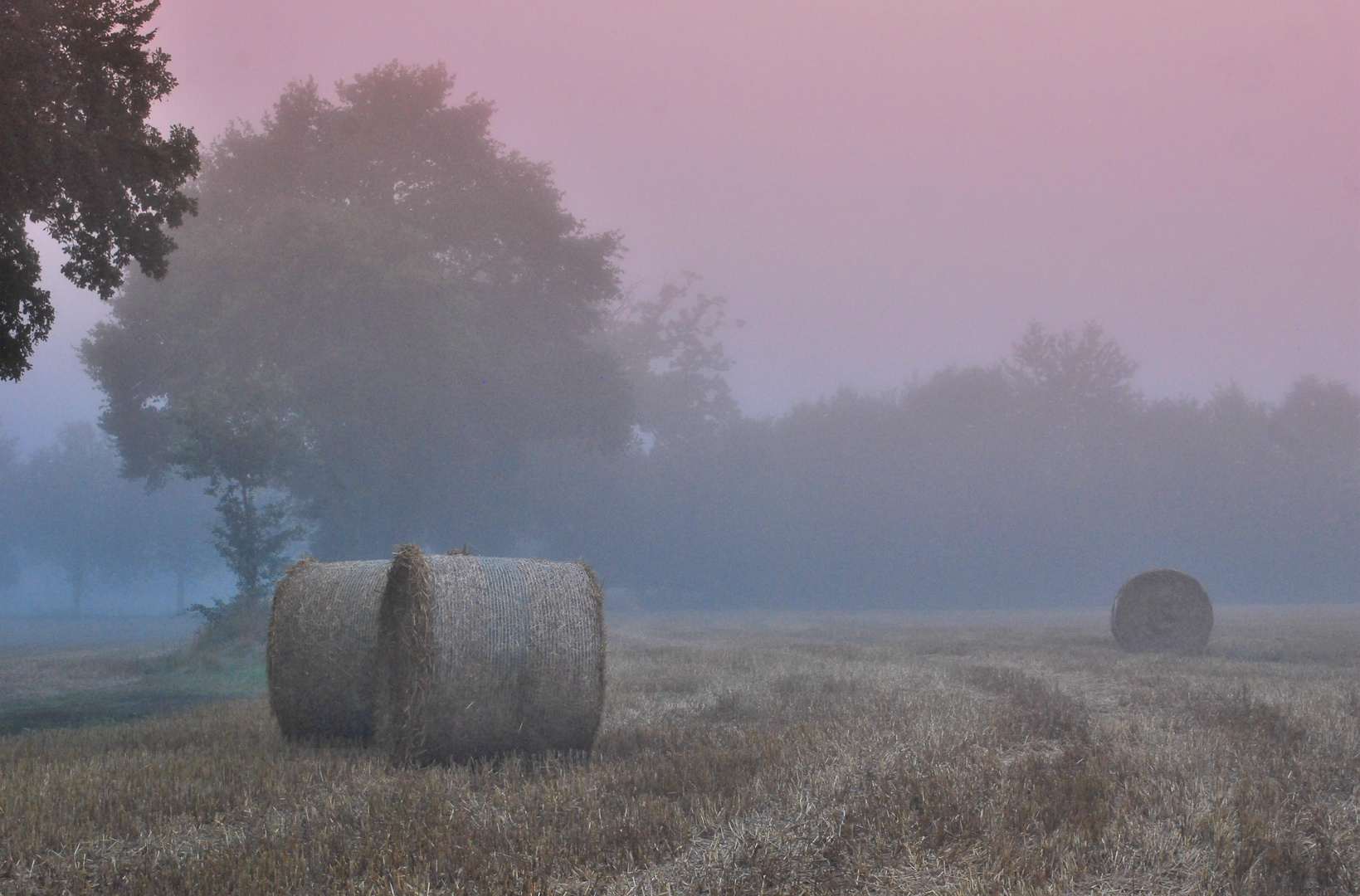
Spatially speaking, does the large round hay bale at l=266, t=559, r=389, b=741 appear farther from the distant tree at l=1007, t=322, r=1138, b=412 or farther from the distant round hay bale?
the distant tree at l=1007, t=322, r=1138, b=412

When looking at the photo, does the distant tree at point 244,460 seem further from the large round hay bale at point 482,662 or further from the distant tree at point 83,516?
the distant tree at point 83,516

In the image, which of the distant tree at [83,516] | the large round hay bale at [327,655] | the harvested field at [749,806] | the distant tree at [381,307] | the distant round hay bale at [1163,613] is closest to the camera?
the harvested field at [749,806]

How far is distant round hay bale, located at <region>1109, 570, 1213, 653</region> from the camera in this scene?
19.3 m

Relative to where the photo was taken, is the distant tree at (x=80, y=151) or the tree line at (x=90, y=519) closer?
the distant tree at (x=80, y=151)

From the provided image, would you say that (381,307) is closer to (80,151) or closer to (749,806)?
(80,151)

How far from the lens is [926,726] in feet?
27.7

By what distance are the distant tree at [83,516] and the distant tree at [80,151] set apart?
70020 mm

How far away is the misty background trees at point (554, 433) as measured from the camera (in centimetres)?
3189

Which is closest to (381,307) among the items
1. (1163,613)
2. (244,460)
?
(244,460)

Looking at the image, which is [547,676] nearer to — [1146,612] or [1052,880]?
[1052,880]

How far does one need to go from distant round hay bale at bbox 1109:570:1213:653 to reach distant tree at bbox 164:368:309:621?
20.1 m

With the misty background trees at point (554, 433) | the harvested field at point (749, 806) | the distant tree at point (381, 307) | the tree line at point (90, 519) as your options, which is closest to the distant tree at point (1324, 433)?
the misty background trees at point (554, 433)

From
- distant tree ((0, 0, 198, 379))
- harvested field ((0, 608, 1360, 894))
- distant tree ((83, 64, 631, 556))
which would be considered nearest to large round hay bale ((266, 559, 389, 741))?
harvested field ((0, 608, 1360, 894))

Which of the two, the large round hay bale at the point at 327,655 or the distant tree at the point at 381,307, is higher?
the distant tree at the point at 381,307
